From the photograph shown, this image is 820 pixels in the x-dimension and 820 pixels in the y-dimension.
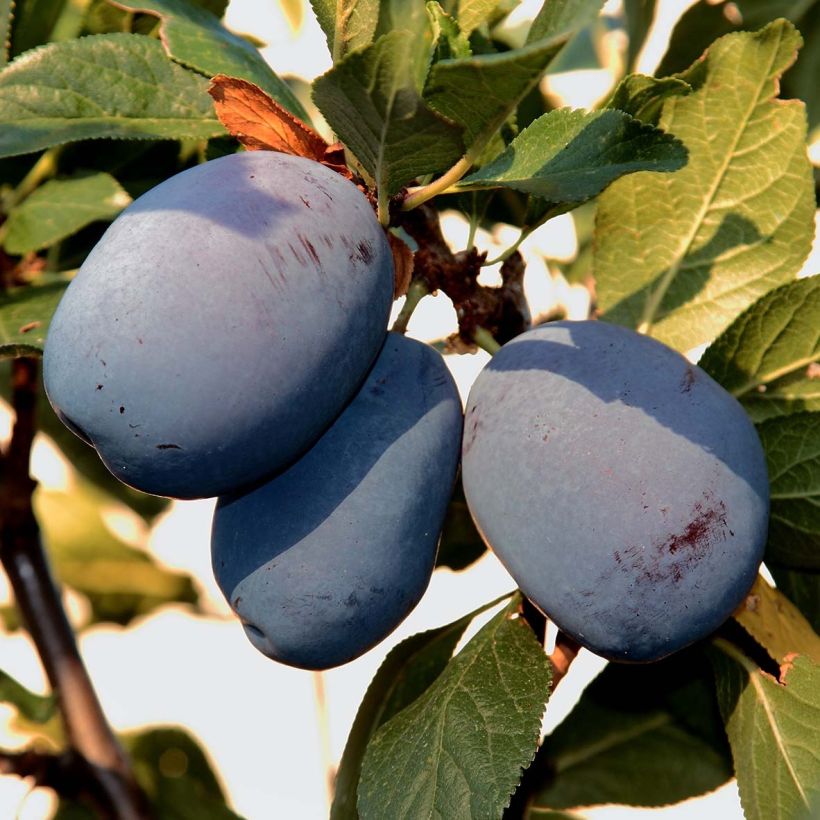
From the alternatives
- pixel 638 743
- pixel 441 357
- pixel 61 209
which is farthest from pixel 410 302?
pixel 638 743

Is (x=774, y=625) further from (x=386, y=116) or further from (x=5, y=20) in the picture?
(x=5, y=20)

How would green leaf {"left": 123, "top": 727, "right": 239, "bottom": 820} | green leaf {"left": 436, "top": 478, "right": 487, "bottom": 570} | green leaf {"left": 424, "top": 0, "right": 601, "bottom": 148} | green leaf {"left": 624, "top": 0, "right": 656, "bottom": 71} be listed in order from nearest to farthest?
green leaf {"left": 424, "top": 0, "right": 601, "bottom": 148} < green leaf {"left": 436, "top": 478, "right": 487, "bottom": 570} < green leaf {"left": 624, "top": 0, "right": 656, "bottom": 71} < green leaf {"left": 123, "top": 727, "right": 239, "bottom": 820}

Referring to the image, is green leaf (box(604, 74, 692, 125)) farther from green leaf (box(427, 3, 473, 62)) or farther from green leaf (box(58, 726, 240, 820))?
green leaf (box(58, 726, 240, 820))

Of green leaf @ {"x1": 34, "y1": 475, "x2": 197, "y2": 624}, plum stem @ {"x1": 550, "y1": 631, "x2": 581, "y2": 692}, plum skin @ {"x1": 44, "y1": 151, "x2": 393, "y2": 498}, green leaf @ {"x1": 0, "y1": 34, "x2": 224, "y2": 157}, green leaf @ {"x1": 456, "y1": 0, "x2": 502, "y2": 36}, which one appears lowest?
green leaf @ {"x1": 34, "y1": 475, "x2": 197, "y2": 624}

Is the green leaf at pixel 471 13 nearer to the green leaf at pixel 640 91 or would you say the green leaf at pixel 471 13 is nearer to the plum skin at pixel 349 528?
the green leaf at pixel 640 91

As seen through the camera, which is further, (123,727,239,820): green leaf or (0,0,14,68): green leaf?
(123,727,239,820): green leaf

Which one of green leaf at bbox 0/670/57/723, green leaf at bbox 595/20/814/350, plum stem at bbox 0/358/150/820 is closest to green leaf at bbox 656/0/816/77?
green leaf at bbox 595/20/814/350

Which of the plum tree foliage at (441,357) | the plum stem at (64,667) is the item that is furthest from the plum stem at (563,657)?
the plum stem at (64,667)
